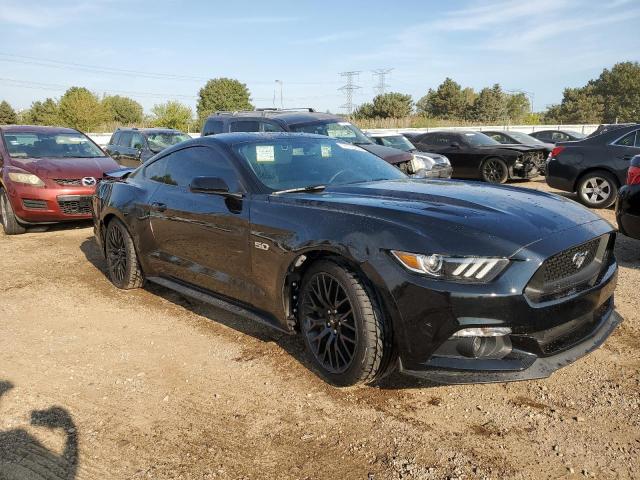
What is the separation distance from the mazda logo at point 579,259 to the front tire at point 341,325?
1091 millimetres

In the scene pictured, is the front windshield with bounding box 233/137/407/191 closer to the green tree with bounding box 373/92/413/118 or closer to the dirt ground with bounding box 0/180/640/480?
the dirt ground with bounding box 0/180/640/480

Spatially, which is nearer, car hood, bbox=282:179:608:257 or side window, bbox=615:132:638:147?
car hood, bbox=282:179:608:257

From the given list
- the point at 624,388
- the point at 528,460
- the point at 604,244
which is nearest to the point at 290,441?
the point at 528,460

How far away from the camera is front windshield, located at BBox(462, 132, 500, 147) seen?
14016 millimetres

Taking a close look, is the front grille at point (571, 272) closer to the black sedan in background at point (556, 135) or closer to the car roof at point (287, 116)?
the car roof at point (287, 116)

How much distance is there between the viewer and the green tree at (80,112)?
52562mm

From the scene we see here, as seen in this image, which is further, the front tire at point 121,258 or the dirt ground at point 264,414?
the front tire at point 121,258

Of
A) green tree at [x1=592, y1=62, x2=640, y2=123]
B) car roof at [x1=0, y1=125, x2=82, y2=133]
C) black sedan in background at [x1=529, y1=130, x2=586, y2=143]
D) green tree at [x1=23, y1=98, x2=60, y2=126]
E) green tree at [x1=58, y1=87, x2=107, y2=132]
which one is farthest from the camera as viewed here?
green tree at [x1=592, y1=62, x2=640, y2=123]

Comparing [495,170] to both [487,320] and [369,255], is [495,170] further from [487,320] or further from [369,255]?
[487,320]

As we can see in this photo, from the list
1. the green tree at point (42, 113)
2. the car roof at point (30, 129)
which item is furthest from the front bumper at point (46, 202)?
the green tree at point (42, 113)

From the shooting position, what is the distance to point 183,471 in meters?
2.44

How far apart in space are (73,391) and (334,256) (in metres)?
1.78

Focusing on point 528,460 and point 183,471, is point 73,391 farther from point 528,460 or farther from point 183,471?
point 528,460

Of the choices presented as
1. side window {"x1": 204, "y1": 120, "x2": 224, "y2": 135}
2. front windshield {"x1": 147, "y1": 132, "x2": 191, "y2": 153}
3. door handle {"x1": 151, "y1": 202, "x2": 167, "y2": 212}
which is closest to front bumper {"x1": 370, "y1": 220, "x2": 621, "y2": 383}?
door handle {"x1": 151, "y1": 202, "x2": 167, "y2": 212}
